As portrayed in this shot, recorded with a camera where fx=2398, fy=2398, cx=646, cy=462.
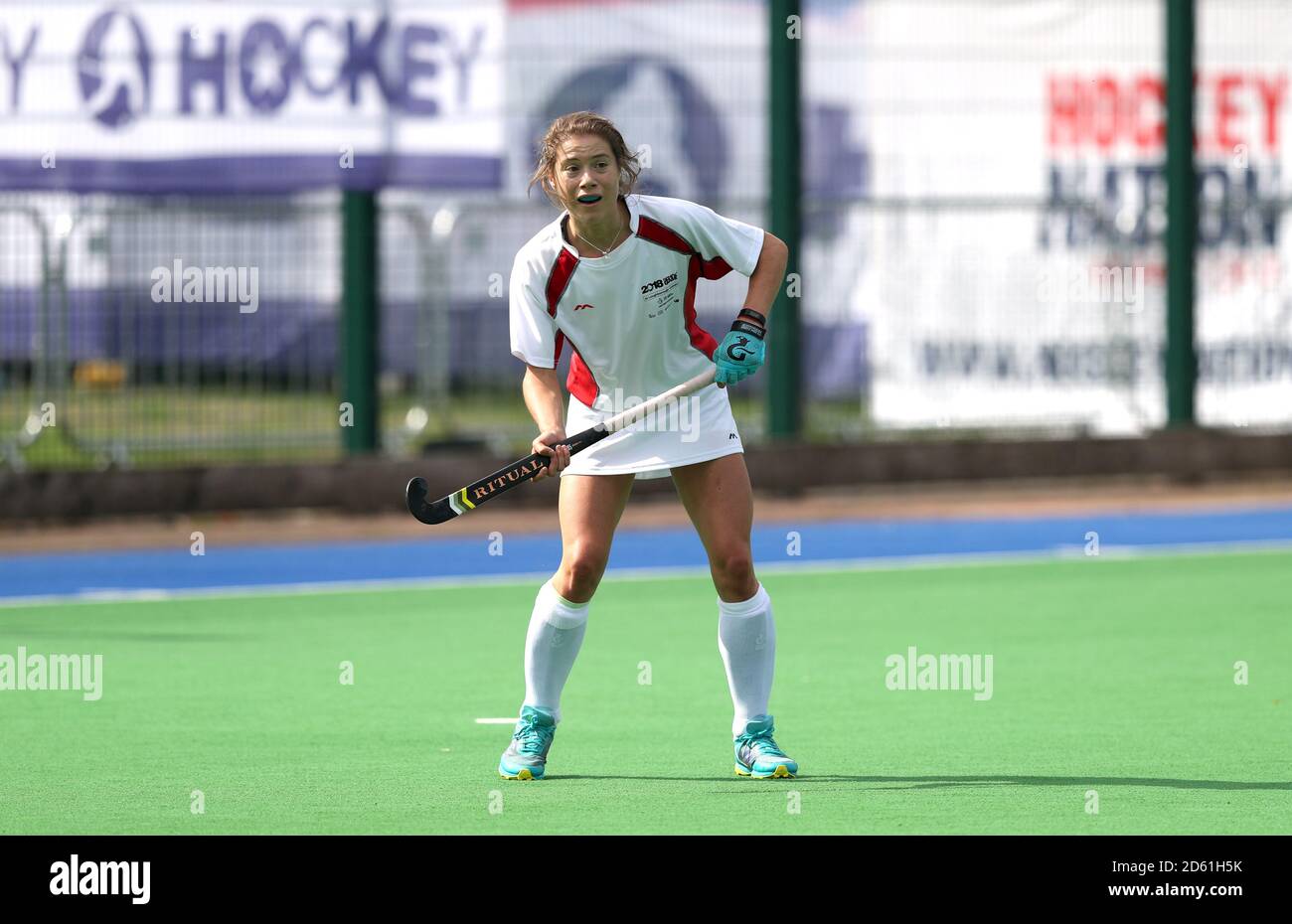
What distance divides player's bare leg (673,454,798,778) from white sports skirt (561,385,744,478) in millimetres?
50

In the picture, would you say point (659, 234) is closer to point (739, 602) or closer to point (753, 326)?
point (753, 326)

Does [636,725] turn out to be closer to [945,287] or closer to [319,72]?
[319,72]

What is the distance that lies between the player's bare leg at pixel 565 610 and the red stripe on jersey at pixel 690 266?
1.57ft

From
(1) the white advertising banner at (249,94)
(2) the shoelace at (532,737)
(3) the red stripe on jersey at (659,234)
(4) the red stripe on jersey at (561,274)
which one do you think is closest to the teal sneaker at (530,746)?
(2) the shoelace at (532,737)

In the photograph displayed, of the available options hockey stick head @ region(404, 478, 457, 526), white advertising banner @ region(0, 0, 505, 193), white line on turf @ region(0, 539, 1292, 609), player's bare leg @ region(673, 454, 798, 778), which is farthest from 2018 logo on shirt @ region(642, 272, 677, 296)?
white advertising banner @ region(0, 0, 505, 193)

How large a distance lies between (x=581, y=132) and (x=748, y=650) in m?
1.62

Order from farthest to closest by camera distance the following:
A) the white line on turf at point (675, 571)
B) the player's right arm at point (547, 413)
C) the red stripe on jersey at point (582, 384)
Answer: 1. the white line on turf at point (675, 571)
2. the red stripe on jersey at point (582, 384)
3. the player's right arm at point (547, 413)

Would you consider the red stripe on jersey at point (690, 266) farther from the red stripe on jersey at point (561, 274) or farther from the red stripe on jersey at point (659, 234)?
the red stripe on jersey at point (561, 274)

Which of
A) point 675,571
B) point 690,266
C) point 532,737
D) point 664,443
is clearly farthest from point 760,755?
point 675,571

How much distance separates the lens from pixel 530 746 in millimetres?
7102

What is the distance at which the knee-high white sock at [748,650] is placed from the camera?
7195 millimetres

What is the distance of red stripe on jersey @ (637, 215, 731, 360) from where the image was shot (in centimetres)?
712
